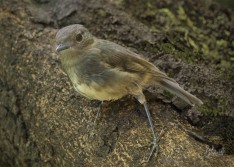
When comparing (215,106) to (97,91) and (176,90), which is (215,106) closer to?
(176,90)

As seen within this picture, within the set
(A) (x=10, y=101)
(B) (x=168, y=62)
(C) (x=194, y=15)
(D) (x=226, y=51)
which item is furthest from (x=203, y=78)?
(A) (x=10, y=101)

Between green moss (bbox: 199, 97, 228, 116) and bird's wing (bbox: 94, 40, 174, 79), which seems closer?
bird's wing (bbox: 94, 40, 174, 79)

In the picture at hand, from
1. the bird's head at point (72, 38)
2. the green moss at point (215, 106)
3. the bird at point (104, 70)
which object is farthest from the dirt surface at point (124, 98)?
the bird's head at point (72, 38)

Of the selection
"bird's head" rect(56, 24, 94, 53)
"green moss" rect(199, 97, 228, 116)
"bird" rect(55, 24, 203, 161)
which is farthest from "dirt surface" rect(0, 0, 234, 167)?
"bird's head" rect(56, 24, 94, 53)

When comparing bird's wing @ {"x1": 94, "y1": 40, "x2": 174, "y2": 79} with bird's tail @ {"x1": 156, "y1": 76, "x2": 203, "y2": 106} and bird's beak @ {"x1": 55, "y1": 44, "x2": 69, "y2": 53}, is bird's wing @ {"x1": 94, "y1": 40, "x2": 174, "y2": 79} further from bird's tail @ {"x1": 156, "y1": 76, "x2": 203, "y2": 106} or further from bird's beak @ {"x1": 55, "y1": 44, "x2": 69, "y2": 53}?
bird's beak @ {"x1": 55, "y1": 44, "x2": 69, "y2": 53}

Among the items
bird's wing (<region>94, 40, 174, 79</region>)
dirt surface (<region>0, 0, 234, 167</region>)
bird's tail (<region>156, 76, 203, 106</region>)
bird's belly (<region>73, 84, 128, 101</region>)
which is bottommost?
dirt surface (<region>0, 0, 234, 167</region>)

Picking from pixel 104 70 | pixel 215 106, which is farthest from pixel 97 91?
pixel 215 106

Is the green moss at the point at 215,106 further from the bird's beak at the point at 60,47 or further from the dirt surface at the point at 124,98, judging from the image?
the bird's beak at the point at 60,47
